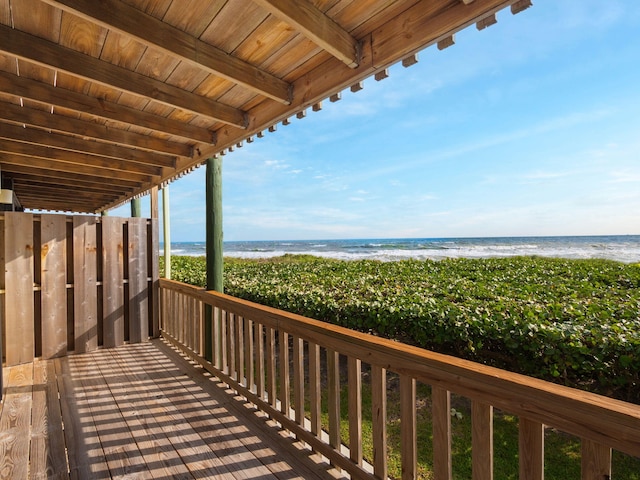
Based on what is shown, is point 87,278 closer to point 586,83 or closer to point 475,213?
point 586,83

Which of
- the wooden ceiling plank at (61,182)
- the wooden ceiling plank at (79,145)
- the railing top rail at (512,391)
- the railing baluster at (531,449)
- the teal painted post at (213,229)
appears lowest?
the railing baluster at (531,449)

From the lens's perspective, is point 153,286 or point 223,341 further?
point 153,286

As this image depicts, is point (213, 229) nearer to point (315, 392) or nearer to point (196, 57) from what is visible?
point (196, 57)

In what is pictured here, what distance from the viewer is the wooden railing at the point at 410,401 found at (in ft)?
3.07

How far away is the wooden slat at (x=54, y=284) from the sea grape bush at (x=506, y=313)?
74.1 inches

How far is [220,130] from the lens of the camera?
308cm

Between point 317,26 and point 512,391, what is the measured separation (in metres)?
1.67

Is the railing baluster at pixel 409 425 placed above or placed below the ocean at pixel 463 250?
above

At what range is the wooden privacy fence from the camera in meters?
3.50

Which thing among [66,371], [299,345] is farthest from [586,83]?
[66,371]

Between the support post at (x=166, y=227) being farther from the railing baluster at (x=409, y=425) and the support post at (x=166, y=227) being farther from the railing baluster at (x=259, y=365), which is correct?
the railing baluster at (x=409, y=425)

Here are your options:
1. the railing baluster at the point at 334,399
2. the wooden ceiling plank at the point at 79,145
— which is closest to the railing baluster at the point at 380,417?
the railing baluster at the point at 334,399

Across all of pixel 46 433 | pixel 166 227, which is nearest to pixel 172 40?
pixel 46 433

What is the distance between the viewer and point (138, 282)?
434 cm
